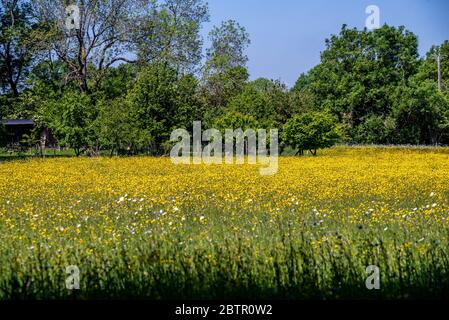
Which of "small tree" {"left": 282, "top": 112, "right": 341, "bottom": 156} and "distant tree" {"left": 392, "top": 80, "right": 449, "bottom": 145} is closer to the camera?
"small tree" {"left": 282, "top": 112, "right": 341, "bottom": 156}

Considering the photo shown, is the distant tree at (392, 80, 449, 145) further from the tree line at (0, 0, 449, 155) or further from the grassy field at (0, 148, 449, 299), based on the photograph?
the grassy field at (0, 148, 449, 299)

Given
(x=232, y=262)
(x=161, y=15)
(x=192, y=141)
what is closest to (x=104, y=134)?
(x=192, y=141)

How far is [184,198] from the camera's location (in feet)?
47.3

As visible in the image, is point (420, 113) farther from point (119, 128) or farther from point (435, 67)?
point (119, 128)

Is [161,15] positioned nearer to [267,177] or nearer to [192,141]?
[192,141]

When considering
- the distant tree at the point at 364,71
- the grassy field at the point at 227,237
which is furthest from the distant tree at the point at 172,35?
the grassy field at the point at 227,237

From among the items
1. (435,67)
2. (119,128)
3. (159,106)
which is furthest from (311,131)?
(435,67)

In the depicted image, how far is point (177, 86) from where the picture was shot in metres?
45.0

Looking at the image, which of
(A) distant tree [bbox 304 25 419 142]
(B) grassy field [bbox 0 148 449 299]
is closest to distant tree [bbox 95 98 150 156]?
(B) grassy field [bbox 0 148 449 299]

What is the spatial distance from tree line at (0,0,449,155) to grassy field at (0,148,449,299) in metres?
23.1

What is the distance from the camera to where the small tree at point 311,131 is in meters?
42.6

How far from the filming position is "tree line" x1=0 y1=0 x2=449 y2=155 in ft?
141

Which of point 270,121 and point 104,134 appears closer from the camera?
point 104,134
